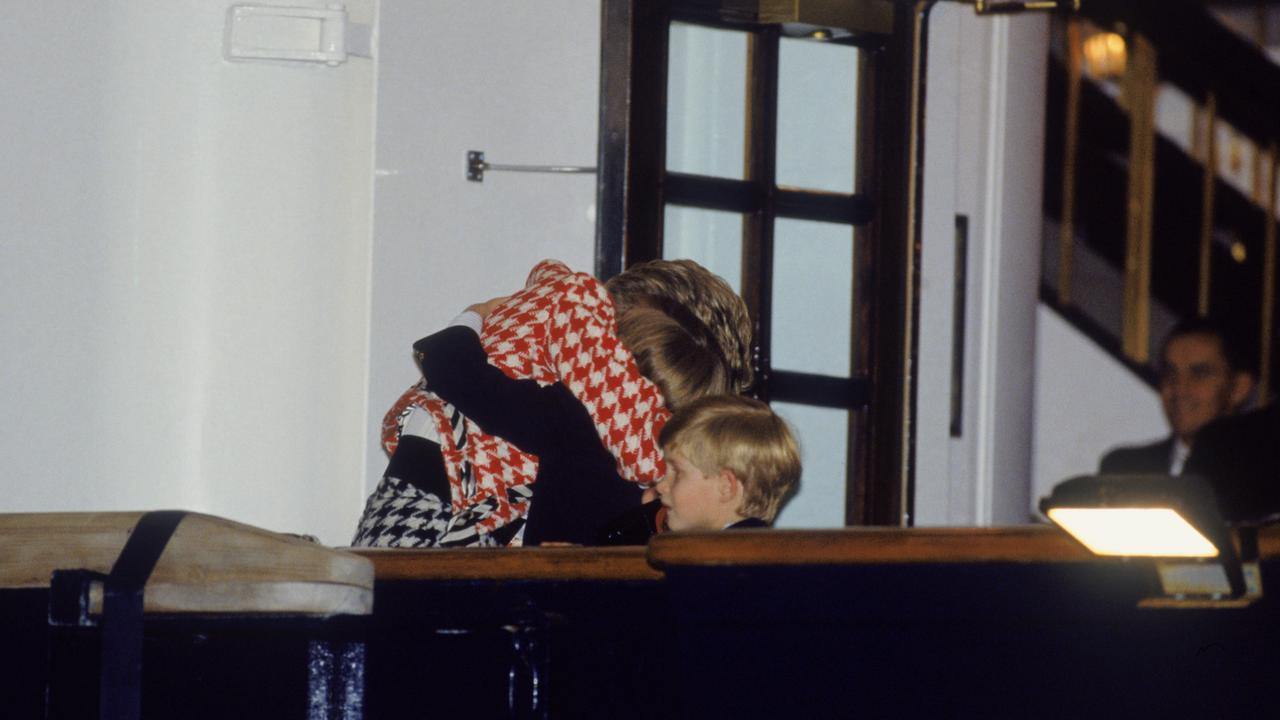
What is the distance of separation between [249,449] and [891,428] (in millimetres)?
1501

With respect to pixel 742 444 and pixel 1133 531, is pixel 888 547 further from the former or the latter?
pixel 742 444

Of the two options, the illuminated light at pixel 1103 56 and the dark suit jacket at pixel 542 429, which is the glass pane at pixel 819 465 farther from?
the illuminated light at pixel 1103 56

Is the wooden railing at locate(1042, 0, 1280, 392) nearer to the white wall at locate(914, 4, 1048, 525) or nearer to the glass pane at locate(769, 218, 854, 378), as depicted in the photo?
the white wall at locate(914, 4, 1048, 525)

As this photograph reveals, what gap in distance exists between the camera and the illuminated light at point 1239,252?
659 cm

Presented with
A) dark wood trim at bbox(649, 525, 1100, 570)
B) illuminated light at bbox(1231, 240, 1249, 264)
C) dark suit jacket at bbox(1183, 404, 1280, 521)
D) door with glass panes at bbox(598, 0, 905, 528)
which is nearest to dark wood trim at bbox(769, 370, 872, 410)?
door with glass panes at bbox(598, 0, 905, 528)

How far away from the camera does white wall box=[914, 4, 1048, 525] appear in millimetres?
3885

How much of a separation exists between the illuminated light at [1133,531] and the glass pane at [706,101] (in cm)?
219

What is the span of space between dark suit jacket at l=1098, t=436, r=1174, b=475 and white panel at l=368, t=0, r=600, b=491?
197 centimetres

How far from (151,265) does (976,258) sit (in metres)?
2.05

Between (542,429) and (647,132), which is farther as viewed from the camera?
(647,132)

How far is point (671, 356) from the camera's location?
96.8 inches

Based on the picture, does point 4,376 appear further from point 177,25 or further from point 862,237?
point 862,237

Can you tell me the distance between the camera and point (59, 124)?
111 inches

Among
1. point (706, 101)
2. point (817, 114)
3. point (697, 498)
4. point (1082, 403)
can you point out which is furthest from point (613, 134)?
point (1082, 403)
